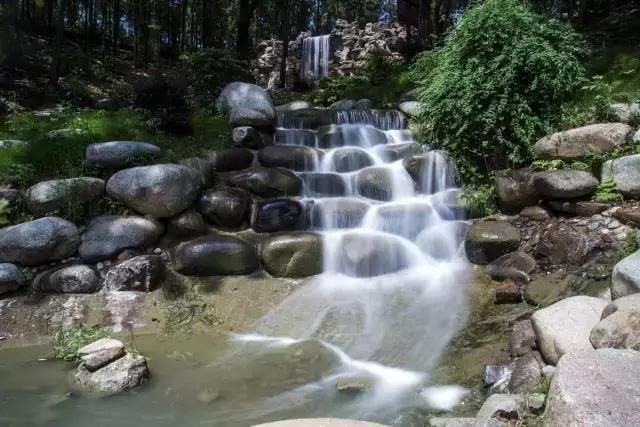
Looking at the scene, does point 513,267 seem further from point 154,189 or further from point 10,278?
point 10,278

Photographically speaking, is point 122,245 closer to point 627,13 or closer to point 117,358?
point 117,358

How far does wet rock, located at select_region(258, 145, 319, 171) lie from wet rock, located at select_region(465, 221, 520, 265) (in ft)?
11.4

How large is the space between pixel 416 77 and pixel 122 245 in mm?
7583

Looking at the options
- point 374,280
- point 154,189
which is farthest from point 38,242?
point 374,280

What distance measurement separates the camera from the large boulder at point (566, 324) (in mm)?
4395

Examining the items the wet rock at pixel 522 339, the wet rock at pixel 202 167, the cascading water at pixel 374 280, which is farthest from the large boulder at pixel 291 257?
the wet rock at pixel 522 339

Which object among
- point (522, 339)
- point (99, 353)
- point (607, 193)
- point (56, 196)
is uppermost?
point (607, 193)

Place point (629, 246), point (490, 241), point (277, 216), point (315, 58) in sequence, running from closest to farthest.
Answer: point (629, 246)
point (490, 241)
point (277, 216)
point (315, 58)

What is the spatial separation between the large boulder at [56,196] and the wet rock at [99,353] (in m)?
3.05

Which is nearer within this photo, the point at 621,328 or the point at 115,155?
the point at 621,328

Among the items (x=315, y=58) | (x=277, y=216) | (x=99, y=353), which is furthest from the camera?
(x=315, y=58)

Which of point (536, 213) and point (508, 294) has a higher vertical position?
point (536, 213)

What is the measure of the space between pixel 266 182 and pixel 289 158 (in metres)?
1.09

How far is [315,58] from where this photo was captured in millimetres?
23312
